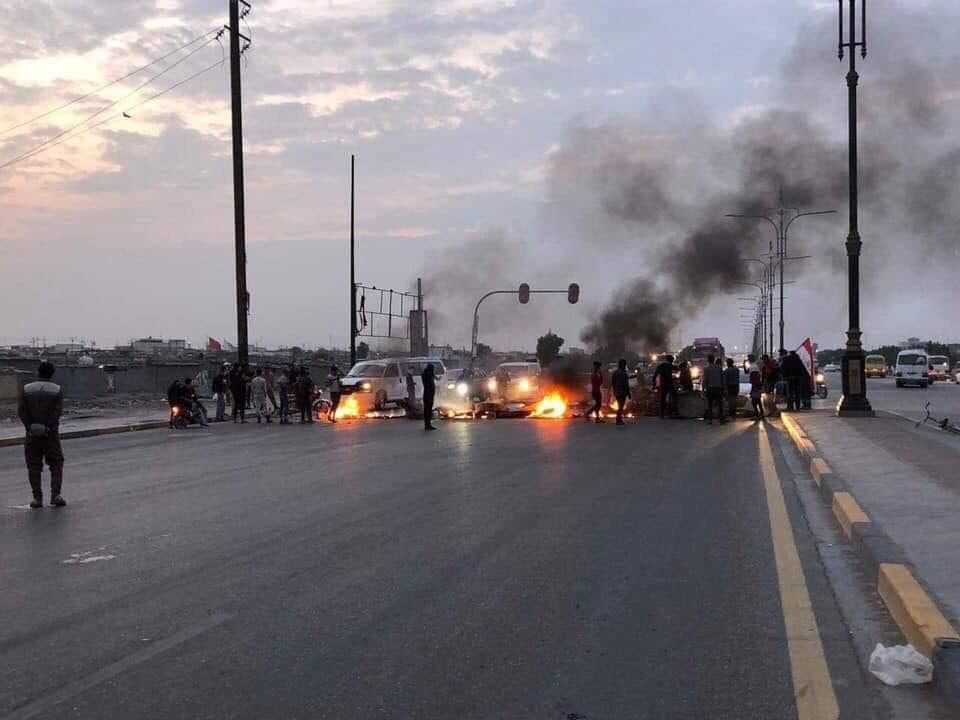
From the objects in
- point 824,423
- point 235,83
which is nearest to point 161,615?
point 824,423

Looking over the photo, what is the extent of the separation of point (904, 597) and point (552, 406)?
2410 cm

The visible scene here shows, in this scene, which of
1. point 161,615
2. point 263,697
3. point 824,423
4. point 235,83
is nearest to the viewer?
point 263,697

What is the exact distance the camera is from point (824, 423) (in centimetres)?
2186

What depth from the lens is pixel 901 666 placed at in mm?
4941

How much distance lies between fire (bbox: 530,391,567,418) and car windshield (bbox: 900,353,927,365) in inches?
1307

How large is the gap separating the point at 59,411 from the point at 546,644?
7710mm

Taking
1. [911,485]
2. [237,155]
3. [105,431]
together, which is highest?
[237,155]

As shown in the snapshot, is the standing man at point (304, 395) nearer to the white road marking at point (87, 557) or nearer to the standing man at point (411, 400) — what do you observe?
the standing man at point (411, 400)

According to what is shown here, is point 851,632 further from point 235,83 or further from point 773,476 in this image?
point 235,83

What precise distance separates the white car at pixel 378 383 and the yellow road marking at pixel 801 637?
22861 mm

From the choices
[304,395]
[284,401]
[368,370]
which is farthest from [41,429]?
[368,370]

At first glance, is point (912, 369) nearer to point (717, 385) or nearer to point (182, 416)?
point (717, 385)

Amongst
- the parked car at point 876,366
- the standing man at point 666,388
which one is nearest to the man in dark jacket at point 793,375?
the standing man at point 666,388

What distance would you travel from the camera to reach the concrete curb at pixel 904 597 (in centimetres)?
486
